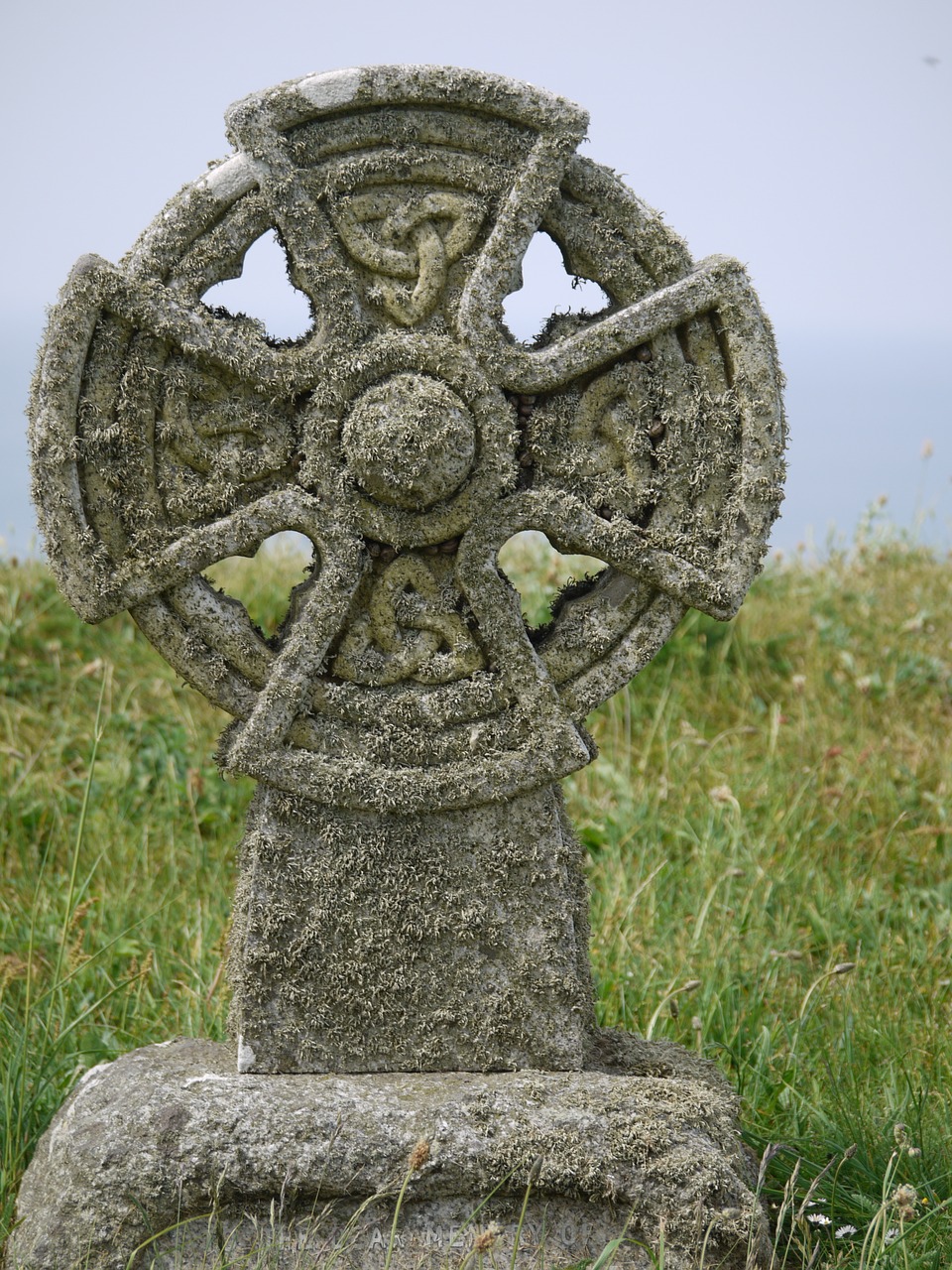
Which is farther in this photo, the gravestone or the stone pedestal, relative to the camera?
the stone pedestal

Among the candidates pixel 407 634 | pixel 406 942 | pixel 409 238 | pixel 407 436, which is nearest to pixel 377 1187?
pixel 406 942

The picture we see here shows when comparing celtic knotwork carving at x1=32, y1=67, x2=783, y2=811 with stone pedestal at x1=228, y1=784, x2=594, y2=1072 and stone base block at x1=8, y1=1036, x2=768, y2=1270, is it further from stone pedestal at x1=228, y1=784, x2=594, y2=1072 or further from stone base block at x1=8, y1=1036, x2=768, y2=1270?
stone base block at x1=8, y1=1036, x2=768, y2=1270

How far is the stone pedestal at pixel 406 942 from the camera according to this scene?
2533 mm

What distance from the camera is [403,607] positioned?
8.24 feet

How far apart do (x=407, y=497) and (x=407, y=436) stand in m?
0.12

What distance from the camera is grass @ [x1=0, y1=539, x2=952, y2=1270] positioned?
280cm

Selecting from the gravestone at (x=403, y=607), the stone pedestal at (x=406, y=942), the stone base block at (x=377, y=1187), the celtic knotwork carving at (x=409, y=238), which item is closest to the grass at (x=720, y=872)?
the stone base block at (x=377, y=1187)

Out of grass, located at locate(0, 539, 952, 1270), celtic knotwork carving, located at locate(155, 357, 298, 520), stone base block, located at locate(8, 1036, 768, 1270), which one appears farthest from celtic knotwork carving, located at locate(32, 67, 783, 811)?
stone base block, located at locate(8, 1036, 768, 1270)

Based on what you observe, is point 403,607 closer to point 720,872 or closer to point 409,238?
point 409,238

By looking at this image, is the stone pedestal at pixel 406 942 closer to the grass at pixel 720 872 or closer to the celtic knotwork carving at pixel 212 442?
the grass at pixel 720 872

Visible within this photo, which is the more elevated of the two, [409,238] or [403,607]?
[409,238]

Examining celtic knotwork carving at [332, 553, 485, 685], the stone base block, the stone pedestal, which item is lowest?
the stone base block

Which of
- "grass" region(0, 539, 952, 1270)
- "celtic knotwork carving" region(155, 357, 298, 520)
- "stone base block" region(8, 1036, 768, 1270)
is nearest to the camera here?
"stone base block" region(8, 1036, 768, 1270)

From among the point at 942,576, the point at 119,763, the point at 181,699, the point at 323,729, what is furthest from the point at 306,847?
the point at 942,576
